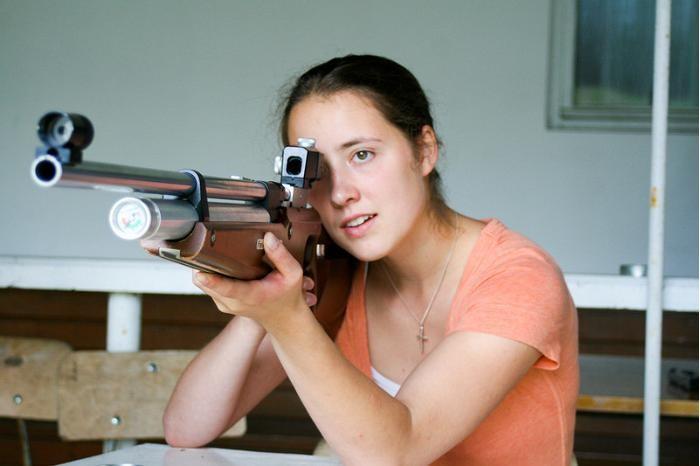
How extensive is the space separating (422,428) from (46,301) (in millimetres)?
3373

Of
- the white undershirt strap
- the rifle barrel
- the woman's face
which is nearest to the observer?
the rifle barrel

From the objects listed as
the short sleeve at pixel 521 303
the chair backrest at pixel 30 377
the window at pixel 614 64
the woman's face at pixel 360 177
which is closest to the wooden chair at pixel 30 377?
the chair backrest at pixel 30 377

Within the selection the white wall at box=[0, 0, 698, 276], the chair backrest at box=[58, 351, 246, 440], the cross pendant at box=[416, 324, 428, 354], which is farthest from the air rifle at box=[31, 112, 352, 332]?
the white wall at box=[0, 0, 698, 276]

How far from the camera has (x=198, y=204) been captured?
3.28 ft

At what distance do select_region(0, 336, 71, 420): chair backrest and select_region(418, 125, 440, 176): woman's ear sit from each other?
38.5 inches

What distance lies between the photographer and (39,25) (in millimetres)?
4160

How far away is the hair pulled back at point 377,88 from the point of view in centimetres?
157

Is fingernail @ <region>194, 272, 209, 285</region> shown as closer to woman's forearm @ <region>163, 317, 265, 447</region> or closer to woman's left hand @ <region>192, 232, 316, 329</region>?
woman's left hand @ <region>192, 232, 316, 329</region>

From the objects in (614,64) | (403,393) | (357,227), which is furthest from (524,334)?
(614,64)

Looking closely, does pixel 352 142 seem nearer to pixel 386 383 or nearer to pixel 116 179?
pixel 386 383

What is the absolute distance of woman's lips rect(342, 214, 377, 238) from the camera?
150 cm

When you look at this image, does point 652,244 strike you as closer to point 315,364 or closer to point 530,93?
point 315,364

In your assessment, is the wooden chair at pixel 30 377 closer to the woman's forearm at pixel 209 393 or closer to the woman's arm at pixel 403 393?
the woman's forearm at pixel 209 393

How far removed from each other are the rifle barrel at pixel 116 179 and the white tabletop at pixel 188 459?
1.89 ft
